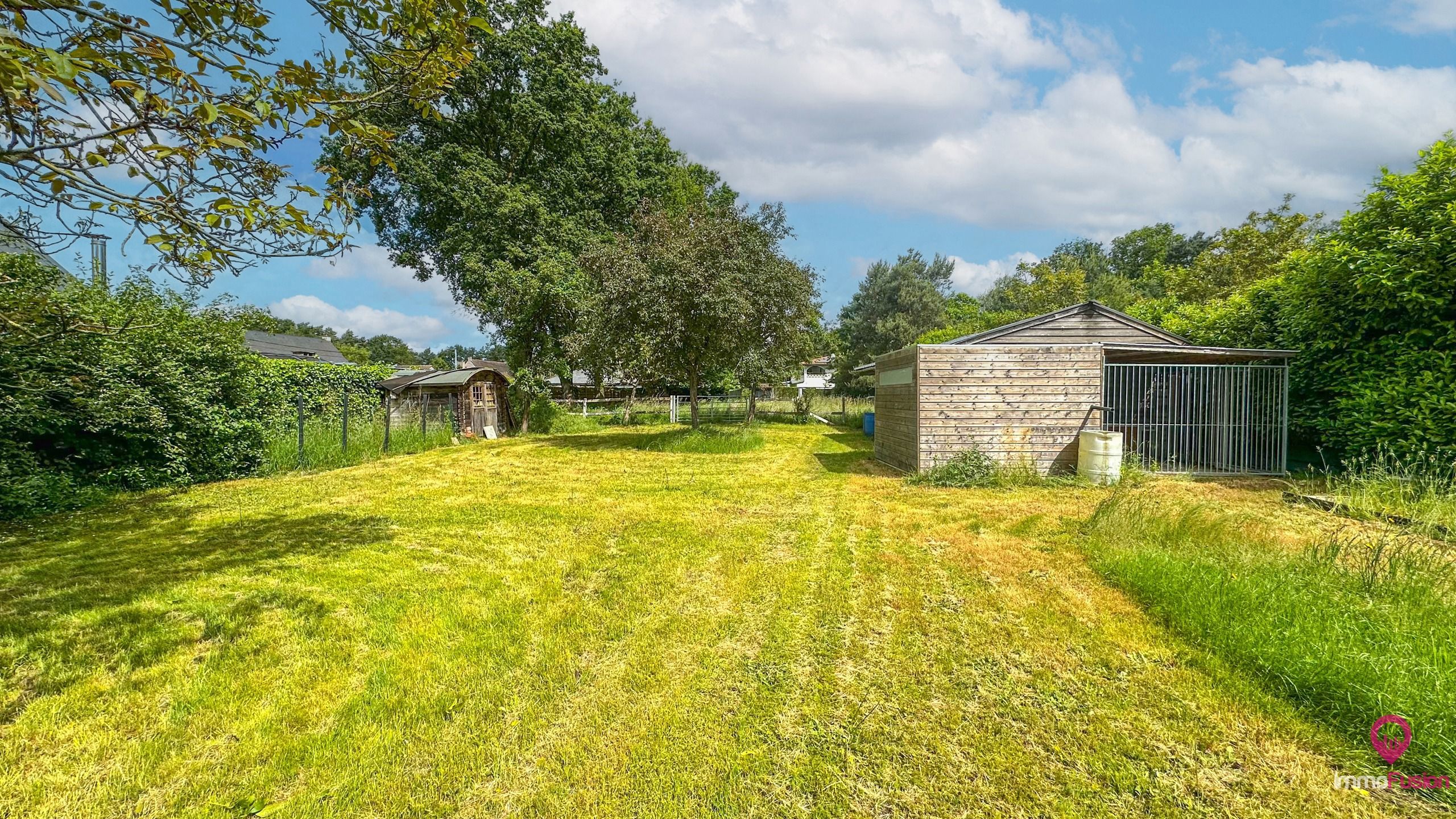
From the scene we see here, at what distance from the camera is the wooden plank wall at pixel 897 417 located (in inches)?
352

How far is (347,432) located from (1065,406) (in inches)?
536

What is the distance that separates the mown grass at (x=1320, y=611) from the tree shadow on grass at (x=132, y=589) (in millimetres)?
5510

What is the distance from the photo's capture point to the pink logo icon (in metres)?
2.13

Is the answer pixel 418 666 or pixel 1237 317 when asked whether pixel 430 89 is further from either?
pixel 1237 317

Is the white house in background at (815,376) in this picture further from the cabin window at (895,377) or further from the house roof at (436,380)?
the house roof at (436,380)

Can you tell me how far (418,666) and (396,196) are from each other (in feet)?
65.9

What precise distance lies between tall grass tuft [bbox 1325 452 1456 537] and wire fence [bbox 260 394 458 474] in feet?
48.4

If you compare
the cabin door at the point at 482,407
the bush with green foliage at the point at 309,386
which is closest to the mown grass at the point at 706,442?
the cabin door at the point at 482,407

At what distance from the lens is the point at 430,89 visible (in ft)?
12.7

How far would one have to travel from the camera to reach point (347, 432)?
11.0m

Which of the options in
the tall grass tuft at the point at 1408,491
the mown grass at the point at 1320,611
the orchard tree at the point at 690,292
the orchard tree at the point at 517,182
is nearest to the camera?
the mown grass at the point at 1320,611

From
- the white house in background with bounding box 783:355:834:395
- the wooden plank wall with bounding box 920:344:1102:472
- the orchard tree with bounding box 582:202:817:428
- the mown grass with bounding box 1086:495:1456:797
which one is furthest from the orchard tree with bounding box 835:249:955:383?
the mown grass with bounding box 1086:495:1456:797

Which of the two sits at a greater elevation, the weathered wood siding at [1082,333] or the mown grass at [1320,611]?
the weathered wood siding at [1082,333]

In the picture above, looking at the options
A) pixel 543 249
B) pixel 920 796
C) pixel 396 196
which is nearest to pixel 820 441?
pixel 543 249
